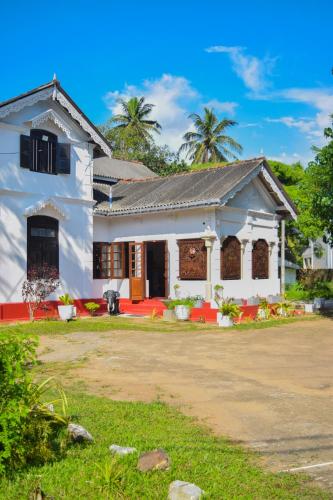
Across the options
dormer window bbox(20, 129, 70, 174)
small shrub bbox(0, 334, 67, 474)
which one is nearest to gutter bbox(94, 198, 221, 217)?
dormer window bbox(20, 129, 70, 174)

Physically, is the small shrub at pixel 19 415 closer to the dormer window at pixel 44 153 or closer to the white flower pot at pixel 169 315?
the white flower pot at pixel 169 315

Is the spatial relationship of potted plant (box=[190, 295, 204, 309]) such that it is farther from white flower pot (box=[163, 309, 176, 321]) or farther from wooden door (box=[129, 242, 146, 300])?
wooden door (box=[129, 242, 146, 300])

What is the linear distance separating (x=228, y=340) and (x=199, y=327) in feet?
8.34

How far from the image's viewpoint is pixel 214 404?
6.45 meters

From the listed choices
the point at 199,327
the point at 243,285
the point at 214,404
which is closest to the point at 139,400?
the point at 214,404

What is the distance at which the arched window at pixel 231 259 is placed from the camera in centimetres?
1762

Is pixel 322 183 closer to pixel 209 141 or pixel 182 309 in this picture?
pixel 182 309

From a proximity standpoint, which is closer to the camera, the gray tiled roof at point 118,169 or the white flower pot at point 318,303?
the white flower pot at point 318,303

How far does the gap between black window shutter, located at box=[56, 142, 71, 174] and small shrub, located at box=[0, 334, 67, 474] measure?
12978mm

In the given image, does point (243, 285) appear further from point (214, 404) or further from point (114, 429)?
point (114, 429)

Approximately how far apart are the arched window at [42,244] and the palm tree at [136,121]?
29.8 m

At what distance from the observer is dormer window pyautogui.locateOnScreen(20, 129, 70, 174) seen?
51.5ft

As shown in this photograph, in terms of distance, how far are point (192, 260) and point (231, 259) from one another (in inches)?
58.8

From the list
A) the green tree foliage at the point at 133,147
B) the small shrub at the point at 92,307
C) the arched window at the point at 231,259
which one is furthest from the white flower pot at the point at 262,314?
the green tree foliage at the point at 133,147
